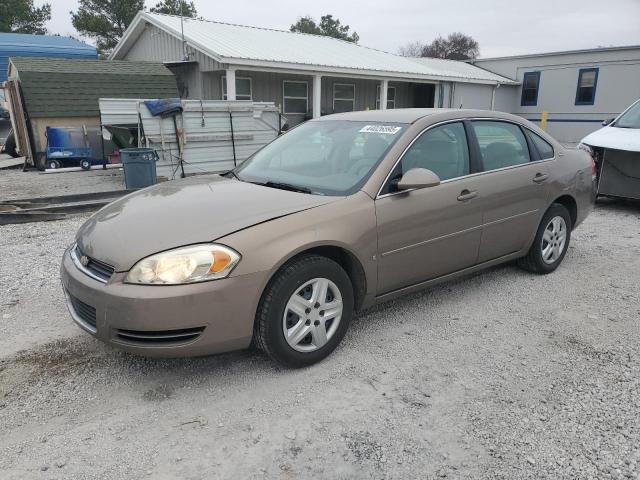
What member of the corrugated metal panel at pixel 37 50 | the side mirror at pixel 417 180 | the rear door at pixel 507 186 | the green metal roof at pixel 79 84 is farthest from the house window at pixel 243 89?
the side mirror at pixel 417 180

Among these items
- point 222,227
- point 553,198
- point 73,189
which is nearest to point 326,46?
point 73,189

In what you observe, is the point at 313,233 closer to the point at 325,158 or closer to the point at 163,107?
the point at 325,158

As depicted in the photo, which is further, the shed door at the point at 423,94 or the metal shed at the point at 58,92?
the shed door at the point at 423,94

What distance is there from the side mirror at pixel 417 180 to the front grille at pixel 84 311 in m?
2.06

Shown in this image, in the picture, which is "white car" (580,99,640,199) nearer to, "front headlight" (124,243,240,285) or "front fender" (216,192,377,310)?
"front fender" (216,192,377,310)

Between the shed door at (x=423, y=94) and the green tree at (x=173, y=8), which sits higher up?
the green tree at (x=173, y=8)

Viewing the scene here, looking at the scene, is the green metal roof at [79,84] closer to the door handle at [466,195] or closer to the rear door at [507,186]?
the rear door at [507,186]

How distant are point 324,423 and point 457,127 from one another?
256cm

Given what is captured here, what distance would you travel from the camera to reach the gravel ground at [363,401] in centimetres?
238

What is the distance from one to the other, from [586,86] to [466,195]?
21.7m

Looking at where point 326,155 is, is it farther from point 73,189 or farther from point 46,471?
point 73,189

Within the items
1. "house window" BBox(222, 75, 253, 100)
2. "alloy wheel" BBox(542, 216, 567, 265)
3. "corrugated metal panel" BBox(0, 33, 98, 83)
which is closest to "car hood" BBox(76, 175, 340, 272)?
"alloy wheel" BBox(542, 216, 567, 265)

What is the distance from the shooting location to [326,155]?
12.7 feet

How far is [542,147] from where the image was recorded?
4.78m
